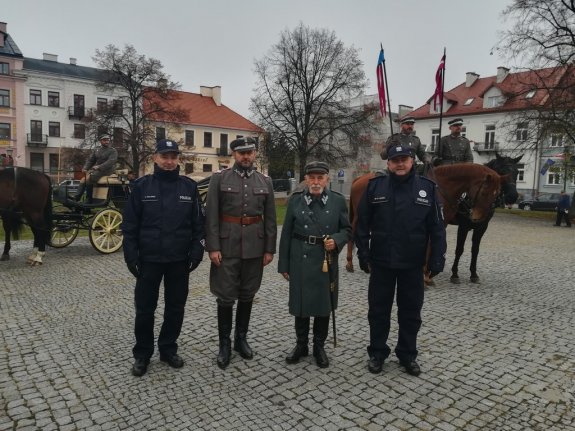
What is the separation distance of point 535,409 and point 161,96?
3272cm

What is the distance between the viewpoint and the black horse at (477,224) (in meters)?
7.23

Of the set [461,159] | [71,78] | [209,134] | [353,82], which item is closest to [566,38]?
[353,82]

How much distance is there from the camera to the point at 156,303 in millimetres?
3809

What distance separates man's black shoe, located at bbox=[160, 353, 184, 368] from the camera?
385 cm

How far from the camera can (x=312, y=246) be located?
3.81 m

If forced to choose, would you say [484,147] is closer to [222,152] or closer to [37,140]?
[222,152]

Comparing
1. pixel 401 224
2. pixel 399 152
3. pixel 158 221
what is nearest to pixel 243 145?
pixel 158 221

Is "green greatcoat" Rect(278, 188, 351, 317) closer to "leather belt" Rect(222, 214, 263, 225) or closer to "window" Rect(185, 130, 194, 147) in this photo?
"leather belt" Rect(222, 214, 263, 225)

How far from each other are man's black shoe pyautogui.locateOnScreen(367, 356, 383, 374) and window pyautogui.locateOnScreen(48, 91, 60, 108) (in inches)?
1880

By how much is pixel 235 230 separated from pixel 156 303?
0.94 m

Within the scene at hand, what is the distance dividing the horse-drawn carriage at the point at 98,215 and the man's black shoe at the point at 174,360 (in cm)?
564

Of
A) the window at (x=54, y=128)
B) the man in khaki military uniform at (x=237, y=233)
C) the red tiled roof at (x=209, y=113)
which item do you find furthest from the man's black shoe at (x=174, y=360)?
the red tiled roof at (x=209, y=113)

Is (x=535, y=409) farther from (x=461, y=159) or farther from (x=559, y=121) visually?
(x=559, y=121)

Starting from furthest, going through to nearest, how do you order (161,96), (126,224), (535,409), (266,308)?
(161,96)
(266,308)
(126,224)
(535,409)
